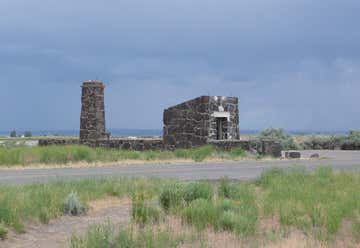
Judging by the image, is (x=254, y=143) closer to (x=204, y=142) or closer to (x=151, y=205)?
(x=204, y=142)

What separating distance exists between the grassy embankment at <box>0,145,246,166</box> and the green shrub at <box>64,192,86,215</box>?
38.6 ft

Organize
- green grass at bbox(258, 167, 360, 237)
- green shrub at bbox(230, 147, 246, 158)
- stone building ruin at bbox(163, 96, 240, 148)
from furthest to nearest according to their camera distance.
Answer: stone building ruin at bbox(163, 96, 240, 148), green shrub at bbox(230, 147, 246, 158), green grass at bbox(258, 167, 360, 237)

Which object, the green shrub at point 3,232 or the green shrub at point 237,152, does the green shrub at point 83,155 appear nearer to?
the green shrub at point 237,152

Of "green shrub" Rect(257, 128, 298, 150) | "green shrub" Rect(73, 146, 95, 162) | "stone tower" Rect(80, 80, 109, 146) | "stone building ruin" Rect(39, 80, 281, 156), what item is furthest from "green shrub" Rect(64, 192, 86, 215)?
"green shrub" Rect(257, 128, 298, 150)

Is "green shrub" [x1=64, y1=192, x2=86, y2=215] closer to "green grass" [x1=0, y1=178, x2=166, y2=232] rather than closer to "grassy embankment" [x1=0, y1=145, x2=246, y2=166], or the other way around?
"green grass" [x1=0, y1=178, x2=166, y2=232]

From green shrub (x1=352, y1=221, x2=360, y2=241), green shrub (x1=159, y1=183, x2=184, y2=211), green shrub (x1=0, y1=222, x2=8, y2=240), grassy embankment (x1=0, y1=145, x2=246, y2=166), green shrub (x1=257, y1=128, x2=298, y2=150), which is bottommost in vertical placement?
green shrub (x1=352, y1=221, x2=360, y2=241)

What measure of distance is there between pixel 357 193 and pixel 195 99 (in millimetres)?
20439

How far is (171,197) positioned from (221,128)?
22625mm

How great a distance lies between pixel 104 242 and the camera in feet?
28.2

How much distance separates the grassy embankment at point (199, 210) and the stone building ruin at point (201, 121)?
18.0 metres

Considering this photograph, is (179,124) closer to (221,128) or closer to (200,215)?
(221,128)

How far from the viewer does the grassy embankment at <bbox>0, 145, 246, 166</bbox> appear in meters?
24.0

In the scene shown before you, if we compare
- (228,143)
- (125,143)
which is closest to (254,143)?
(228,143)

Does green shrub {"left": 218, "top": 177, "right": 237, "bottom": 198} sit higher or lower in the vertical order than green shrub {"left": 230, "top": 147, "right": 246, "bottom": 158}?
lower
